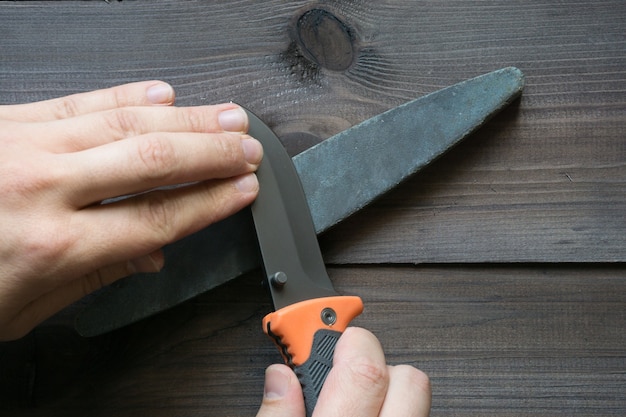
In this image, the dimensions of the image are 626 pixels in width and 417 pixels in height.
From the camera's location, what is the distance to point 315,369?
61 cm

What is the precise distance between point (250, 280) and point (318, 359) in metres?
0.18

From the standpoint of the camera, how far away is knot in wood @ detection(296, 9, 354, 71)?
0.79 meters

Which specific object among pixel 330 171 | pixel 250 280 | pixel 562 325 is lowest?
pixel 562 325

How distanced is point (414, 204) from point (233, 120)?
0.85 feet

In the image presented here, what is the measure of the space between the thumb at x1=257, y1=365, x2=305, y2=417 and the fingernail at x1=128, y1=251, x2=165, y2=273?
171 mm

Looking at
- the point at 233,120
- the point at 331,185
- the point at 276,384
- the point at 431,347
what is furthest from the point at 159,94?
the point at 431,347

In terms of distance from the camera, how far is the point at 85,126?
59cm

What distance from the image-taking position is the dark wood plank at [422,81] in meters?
0.76

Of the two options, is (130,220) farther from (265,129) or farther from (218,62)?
(218,62)

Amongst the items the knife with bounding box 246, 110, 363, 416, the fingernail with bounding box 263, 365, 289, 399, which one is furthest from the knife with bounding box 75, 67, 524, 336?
the fingernail with bounding box 263, 365, 289, 399

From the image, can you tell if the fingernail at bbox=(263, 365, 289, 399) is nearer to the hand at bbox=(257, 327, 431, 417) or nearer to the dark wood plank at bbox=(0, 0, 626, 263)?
the hand at bbox=(257, 327, 431, 417)

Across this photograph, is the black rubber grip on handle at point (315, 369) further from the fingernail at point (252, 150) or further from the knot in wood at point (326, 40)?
the knot in wood at point (326, 40)

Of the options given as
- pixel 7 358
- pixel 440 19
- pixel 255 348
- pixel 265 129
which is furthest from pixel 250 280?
pixel 440 19

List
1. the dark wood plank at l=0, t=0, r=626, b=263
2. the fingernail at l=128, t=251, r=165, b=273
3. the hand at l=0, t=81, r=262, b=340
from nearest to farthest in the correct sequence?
1. the hand at l=0, t=81, r=262, b=340
2. the fingernail at l=128, t=251, r=165, b=273
3. the dark wood plank at l=0, t=0, r=626, b=263
